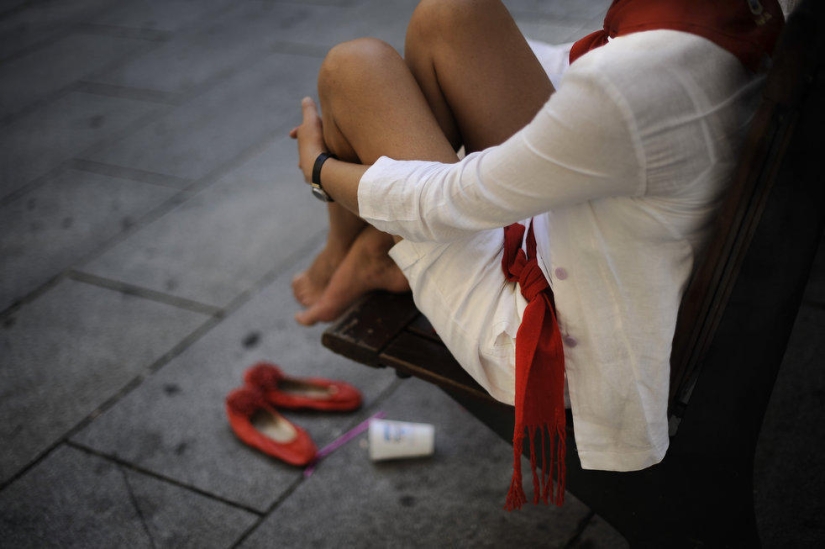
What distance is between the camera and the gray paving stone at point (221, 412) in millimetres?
2291

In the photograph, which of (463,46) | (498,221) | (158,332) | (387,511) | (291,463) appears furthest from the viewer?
(158,332)

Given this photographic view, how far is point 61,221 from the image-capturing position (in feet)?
11.8

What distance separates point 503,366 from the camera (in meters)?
1.53

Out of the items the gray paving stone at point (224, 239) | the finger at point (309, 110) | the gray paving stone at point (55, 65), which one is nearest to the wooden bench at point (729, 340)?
the finger at point (309, 110)

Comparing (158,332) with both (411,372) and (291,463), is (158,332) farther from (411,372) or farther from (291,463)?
(411,372)

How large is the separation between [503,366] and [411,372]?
0.98 feet

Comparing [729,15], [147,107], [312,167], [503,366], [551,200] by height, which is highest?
[729,15]

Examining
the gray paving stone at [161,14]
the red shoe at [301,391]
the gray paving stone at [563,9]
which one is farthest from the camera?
the gray paving stone at [161,14]

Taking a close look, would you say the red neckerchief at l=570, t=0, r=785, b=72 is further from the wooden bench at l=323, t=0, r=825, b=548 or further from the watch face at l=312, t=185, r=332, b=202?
the watch face at l=312, t=185, r=332, b=202

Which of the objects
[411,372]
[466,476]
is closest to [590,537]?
[466,476]

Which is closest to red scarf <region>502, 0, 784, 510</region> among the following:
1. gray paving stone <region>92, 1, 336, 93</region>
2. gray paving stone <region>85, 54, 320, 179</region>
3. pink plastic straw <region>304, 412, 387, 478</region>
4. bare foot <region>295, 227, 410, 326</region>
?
bare foot <region>295, 227, 410, 326</region>

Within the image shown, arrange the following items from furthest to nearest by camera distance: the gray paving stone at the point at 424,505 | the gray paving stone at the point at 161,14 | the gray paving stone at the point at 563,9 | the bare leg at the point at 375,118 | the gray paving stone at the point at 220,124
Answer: the gray paving stone at the point at 161,14 < the gray paving stone at the point at 563,9 < the gray paving stone at the point at 220,124 < the gray paving stone at the point at 424,505 < the bare leg at the point at 375,118

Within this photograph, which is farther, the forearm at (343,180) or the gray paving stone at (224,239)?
the gray paving stone at (224,239)

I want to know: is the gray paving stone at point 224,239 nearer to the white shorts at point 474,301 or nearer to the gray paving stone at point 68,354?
the gray paving stone at point 68,354
